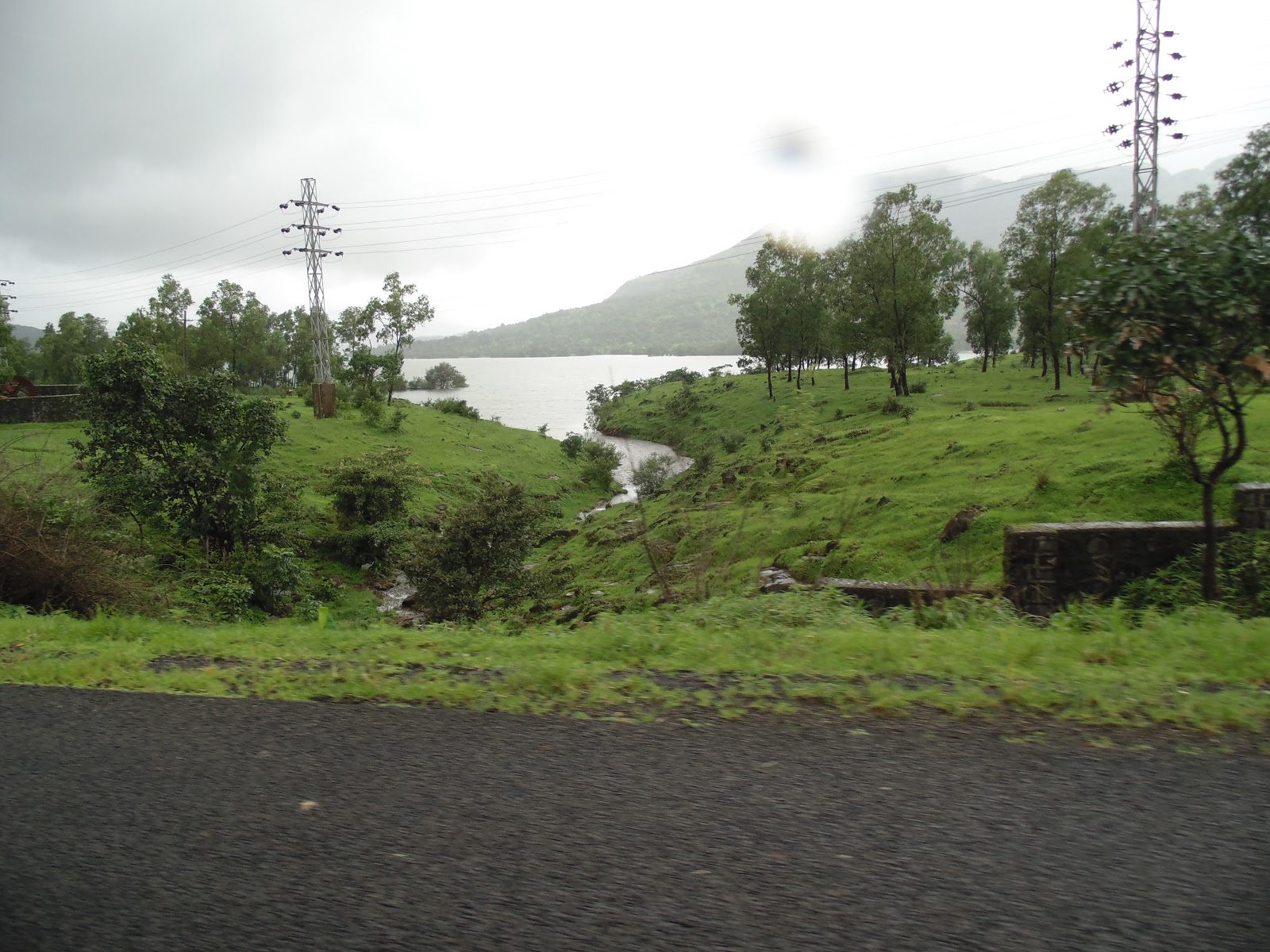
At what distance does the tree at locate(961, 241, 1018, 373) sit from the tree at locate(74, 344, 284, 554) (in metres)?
60.5

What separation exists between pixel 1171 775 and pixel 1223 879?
0.95 m

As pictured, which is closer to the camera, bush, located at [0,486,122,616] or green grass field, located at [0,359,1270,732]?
green grass field, located at [0,359,1270,732]

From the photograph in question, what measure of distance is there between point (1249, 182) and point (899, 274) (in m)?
19.8

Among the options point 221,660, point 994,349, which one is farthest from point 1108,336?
point 994,349

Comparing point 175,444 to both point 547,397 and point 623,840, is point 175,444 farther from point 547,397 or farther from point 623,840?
point 547,397

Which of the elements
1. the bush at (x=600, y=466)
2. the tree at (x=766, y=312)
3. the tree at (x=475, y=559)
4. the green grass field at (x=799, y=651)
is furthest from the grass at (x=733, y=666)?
the tree at (x=766, y=312)

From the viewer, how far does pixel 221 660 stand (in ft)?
20.9

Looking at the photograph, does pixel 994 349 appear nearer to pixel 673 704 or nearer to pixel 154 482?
pixel 154 482

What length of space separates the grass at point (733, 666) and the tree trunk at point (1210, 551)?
2230 millimetres

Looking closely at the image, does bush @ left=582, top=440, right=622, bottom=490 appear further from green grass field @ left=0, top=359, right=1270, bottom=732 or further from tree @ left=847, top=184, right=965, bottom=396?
green grass field @ left=0, top=359, right=1270, bottom=732

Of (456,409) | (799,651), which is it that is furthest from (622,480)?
(799,651)

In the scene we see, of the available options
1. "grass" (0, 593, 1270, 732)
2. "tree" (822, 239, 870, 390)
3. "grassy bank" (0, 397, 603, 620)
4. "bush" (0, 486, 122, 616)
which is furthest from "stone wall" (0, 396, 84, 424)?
"tree" (822, 239, 870, 390)

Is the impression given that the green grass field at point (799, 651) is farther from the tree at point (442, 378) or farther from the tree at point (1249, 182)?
the tree at point (442, 378)

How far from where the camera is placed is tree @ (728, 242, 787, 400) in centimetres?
6328
